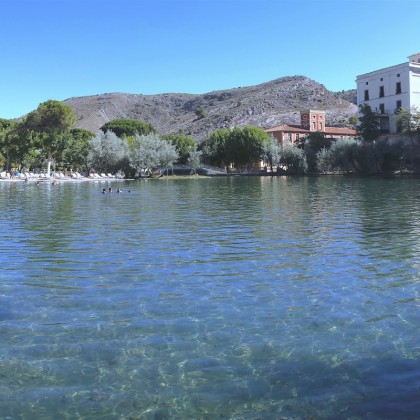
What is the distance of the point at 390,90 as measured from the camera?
8225cm

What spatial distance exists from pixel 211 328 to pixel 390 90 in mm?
82742

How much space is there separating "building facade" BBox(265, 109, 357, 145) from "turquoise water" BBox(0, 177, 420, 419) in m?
94.1

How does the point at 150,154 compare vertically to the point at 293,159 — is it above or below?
above

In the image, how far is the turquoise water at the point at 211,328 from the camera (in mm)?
5895

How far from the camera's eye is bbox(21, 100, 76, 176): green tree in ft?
257

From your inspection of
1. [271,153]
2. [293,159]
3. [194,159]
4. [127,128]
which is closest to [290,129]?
[271,153]

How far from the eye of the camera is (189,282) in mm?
11344

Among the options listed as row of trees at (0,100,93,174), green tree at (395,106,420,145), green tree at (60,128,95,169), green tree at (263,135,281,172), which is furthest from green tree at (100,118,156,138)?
green tree at (395,106,420,145)

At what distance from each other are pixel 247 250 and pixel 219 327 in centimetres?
704

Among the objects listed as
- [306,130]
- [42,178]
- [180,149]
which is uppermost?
[306,130]

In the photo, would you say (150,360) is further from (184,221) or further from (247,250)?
(184,221)

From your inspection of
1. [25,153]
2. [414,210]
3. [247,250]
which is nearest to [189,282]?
[247,250]

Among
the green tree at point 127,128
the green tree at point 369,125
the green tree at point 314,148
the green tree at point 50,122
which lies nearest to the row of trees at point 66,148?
the green tree at point 50,122

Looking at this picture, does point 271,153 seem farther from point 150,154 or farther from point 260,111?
point 260,111
